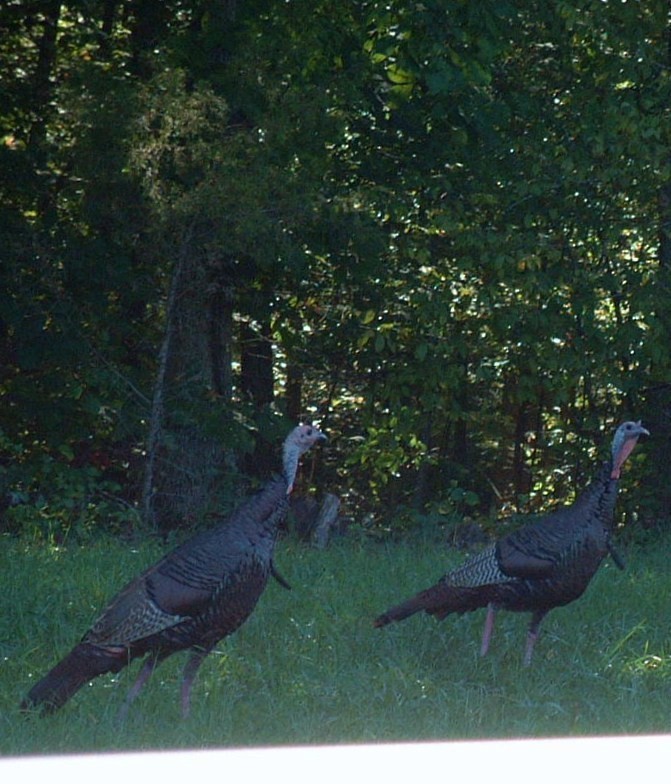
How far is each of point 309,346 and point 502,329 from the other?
198 cm

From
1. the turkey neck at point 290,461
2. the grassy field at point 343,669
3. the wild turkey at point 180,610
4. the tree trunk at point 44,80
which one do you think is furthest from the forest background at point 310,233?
the wild turkey at point 180,610

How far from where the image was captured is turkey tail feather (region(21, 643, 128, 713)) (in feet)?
16.2

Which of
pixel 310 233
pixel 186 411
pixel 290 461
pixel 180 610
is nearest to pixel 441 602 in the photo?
pixel 290 461

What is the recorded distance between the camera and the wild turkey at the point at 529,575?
633 cm

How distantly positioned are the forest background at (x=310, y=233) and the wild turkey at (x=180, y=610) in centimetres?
411

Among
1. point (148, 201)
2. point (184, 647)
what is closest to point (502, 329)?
point (148, 201)

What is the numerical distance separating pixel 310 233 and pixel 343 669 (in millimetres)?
5067

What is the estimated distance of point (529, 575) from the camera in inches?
249

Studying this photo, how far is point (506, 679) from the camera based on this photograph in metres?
6.04

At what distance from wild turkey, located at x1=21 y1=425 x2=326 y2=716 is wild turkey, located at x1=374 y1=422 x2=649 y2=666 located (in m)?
1.11

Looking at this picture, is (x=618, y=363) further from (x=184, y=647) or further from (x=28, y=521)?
(x=184, y=647)

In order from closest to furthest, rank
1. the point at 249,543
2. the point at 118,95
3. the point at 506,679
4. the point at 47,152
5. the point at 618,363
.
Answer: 1. the point at 249,543
2. the point at 506,679
3. the point at 118,95
4. the point at 47,152
5. the point at 618,363

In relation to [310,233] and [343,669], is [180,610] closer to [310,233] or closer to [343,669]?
[343,669]

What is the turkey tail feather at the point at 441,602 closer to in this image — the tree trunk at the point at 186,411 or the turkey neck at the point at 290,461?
the turkey neck at the point at 290,461
